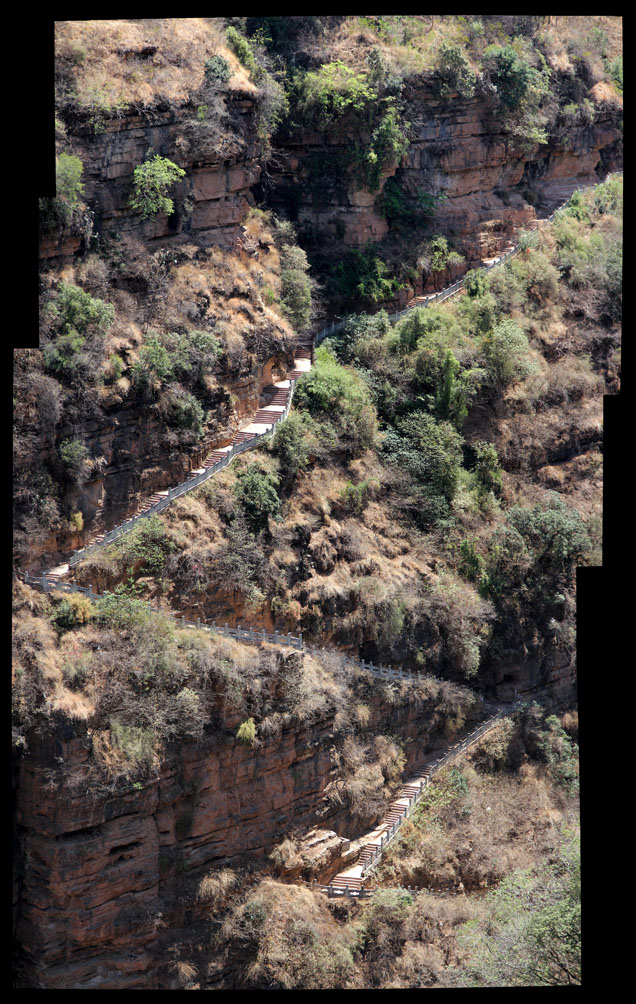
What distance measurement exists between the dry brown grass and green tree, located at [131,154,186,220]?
187 centimetres

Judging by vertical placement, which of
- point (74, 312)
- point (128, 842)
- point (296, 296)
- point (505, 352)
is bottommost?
point (128, 842)

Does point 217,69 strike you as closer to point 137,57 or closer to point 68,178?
point 137,57

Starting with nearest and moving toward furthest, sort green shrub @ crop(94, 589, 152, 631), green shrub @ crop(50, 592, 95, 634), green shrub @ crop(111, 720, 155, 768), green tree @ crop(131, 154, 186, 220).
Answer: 1. green shrub @ crop(111, 720, 155, 768)
2. green shrub @ crop(50, 592, 95, 634)
3. green shrub @ crop(94, 589, 152, 631)
4. green tree @ crop(131, 154, 186, 220)

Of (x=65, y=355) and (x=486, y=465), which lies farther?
(x=486, y=465)

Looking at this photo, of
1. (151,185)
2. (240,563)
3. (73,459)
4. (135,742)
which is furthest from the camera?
(151,185)

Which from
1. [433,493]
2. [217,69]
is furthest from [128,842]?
[217,69]

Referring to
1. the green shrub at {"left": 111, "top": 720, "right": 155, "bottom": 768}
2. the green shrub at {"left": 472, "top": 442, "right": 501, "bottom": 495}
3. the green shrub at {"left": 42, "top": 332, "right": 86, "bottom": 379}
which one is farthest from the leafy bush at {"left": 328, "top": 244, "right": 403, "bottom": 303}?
the green shrub at {"left": 111, "top": 720, "right": 155, "bottom": 768}

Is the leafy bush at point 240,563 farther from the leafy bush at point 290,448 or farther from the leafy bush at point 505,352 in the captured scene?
the leafy bush at point 505,352

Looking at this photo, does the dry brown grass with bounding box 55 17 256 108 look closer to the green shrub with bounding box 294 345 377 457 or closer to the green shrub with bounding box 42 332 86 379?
the green shrub with bounding box 42 332 86 379

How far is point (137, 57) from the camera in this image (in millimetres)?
39938

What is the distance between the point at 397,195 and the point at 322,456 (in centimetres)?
1229

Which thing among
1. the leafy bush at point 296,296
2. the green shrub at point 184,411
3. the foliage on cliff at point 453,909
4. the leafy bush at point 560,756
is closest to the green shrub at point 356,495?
the green shrub at point 184,411

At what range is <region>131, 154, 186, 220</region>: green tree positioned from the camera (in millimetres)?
39000

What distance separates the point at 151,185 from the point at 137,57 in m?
4.12
